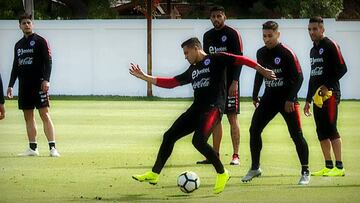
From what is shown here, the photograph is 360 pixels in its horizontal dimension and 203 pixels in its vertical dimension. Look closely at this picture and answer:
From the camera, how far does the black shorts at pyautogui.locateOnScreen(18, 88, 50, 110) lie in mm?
15781

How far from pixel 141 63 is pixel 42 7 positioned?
838 inches

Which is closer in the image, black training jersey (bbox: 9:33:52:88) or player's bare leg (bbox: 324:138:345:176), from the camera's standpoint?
player's bare leg (bbox: 324:138:345:176)

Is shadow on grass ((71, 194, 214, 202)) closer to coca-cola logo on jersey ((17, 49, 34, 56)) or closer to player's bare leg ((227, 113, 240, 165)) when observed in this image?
player's bare leg ((227, 113, 240, 165))

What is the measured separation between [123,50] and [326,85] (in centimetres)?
2228

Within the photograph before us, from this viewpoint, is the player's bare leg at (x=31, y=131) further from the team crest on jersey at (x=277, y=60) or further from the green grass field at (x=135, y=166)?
the team crest on jersey at (x=277, y=60)

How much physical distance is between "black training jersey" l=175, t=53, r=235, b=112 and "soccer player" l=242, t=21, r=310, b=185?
72 centimetres

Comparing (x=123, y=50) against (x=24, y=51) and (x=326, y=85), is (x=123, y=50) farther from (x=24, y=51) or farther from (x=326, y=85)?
(x=326, y=85)

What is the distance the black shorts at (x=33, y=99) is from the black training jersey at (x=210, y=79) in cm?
419

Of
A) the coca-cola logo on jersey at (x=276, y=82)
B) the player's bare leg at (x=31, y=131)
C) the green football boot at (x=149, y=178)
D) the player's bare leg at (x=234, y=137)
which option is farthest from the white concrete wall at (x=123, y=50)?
the green football boot at (x=149, y=178)

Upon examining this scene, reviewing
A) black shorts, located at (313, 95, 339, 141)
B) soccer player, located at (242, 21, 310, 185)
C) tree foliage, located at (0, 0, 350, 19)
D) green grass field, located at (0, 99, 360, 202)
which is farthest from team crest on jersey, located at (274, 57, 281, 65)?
tree foliage, located at (0, 0, 350, 19)

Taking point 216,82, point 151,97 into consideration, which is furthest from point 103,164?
point 151,97

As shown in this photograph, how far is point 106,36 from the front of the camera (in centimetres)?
3531

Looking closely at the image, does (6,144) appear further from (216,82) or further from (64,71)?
(64,71)

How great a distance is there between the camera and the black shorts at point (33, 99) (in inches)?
621
